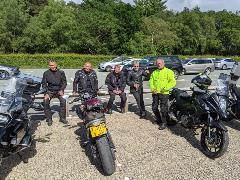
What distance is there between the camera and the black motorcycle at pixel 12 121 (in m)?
4.89

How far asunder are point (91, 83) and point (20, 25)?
3799 cm

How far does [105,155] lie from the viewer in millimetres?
5188

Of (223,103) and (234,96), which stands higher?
(223,103)

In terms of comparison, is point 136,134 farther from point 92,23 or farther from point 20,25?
point 20,25

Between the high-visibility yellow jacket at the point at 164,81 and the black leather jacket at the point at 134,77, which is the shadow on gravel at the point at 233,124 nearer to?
the high-visibility yellow jacket at the point at 164,81

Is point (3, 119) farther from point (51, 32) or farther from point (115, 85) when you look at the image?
point (51, 32)

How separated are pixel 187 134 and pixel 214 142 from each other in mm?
1558

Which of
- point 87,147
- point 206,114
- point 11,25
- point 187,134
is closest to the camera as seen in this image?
point 206,114

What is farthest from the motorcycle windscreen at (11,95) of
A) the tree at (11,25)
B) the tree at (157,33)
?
the tree at (157,33)

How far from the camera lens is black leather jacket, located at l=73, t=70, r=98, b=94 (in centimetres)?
791

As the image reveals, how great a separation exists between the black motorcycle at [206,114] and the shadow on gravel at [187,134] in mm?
326

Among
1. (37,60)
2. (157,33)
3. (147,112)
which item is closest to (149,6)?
(157,33)

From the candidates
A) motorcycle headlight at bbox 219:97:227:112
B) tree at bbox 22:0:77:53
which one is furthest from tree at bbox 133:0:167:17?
motorcycle headlight at bbox 219:97:227:112

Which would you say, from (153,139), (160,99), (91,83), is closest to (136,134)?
(153,139)
